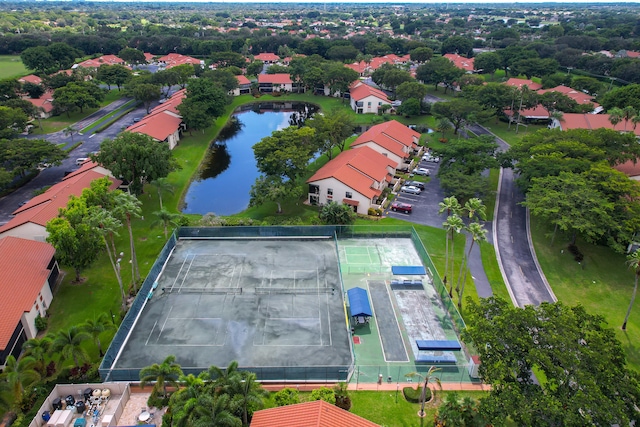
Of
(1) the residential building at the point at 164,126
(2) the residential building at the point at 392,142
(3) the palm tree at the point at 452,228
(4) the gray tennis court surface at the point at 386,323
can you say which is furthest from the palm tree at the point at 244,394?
(1) the residential building at the point at 164,126

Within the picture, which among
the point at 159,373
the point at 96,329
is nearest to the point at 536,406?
the point at 159,373

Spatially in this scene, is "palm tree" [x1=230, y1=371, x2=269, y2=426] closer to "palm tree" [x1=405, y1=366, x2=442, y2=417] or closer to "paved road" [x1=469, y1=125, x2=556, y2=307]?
"palm tree" [x1=405, y1=366, x2=442, y2=417]

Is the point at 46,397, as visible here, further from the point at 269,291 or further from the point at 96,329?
the point at 269,291

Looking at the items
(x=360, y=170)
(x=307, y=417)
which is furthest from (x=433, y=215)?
(x=307, y=417)

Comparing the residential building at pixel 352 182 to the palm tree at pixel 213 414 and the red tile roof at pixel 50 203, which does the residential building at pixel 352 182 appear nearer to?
the red tile roof at pixel 50 203

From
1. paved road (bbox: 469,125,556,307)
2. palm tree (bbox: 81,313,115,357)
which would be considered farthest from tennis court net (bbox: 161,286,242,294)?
paved road (bbox: 469,125,556,307)

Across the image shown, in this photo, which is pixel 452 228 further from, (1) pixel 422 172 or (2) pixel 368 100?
(2) pixel 368 100
